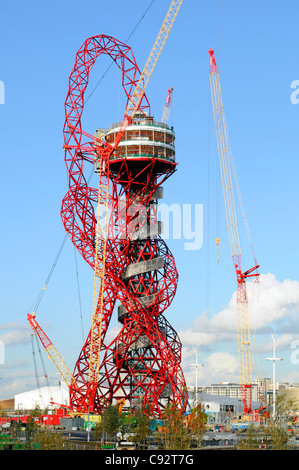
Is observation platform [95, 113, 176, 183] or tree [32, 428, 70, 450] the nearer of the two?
tree [32, 428, 70, 450]

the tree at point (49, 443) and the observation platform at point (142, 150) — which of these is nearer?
the tree at point (49, 443)

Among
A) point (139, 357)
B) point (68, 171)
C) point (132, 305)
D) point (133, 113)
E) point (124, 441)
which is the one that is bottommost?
point (124, 441)

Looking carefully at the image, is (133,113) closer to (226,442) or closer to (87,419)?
(87,419)

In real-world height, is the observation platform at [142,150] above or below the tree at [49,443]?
above

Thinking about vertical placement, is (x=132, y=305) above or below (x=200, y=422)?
above

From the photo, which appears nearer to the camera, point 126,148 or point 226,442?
point 226,442

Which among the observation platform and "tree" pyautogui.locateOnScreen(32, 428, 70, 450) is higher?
the observation platform

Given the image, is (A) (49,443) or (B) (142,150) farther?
(B) (142,150)

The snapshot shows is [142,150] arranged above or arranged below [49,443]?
above
